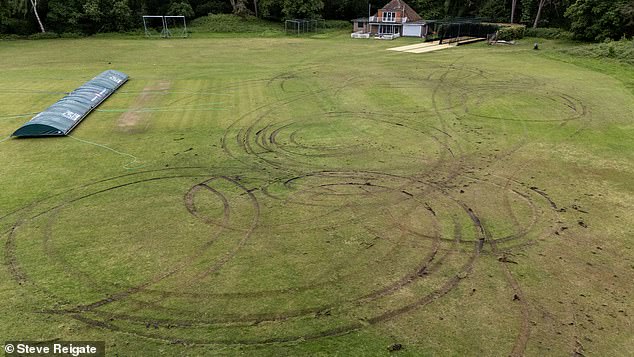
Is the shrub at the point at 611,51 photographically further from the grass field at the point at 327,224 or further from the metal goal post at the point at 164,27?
the metal goal post at the point at 164,27

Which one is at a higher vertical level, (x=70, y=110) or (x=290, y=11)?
(x=290, y=11)

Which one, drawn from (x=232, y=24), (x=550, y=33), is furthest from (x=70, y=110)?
(x=550, y=33)

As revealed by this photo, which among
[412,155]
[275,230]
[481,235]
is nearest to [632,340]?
[481,235]

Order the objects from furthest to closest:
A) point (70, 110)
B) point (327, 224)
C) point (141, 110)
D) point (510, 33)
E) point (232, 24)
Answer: point (232, 24), point (510, 33), point (141, 110), point (70, 110), point (327, 224)

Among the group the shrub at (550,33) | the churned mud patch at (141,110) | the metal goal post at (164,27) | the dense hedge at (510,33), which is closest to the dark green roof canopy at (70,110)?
the churned mud patch at (141,110)

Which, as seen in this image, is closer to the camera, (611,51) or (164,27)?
(611,51)

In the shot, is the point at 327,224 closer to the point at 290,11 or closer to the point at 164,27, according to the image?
the point at 164,27
